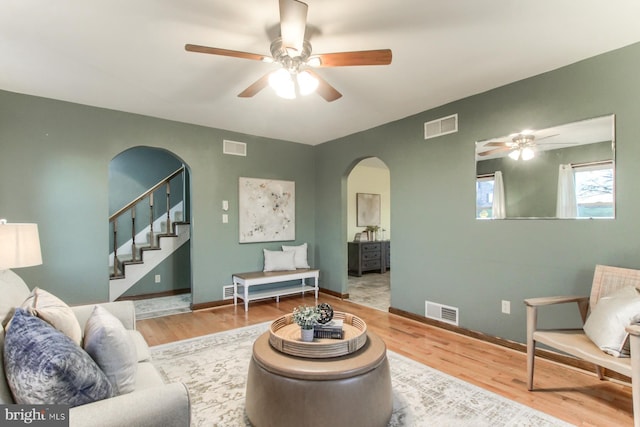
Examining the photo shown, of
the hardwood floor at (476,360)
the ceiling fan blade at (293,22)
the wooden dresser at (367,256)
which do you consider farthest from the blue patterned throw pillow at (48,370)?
the wooden dresser at (367,256)

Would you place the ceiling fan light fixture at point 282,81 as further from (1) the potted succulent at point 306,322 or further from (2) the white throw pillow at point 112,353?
(2) the white throw pillow at point 112,353

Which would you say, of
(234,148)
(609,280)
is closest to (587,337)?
(609,280)

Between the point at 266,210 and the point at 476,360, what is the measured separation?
3.52 metres

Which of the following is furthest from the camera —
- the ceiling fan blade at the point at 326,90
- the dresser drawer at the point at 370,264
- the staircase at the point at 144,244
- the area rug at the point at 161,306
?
the dresser drawer at the point at 370,264

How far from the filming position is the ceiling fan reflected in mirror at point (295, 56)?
1873 millimetres

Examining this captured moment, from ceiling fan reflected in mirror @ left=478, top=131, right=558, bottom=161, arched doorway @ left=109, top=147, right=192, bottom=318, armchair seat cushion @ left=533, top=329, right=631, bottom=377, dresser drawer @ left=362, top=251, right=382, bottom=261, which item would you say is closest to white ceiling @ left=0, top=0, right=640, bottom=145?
ceiling fan reflected in mirror @ left=478, top=131, right=558, bottom=161

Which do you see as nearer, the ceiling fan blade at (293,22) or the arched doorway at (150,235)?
the ceiling fan blade at (293,22)

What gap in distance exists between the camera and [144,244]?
5789mm

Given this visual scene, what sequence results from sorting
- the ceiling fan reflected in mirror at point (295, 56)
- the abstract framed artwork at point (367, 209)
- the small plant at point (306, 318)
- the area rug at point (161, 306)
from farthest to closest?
the abstract framed artwork at point (367, 209)
the area rug at point (161, 306)
the small plant at point (306, 318)
the ceiling fan reflected in mirror at point (295, 56)

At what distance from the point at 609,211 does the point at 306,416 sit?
2.81m

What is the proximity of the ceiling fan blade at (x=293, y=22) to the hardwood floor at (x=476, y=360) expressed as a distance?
111 inches

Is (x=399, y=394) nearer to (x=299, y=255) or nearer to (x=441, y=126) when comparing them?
(x=441, y=126)

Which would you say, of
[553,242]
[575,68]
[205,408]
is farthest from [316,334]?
[575,68]

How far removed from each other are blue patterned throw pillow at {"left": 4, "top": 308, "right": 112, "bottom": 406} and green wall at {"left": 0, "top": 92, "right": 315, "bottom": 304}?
2.84m
